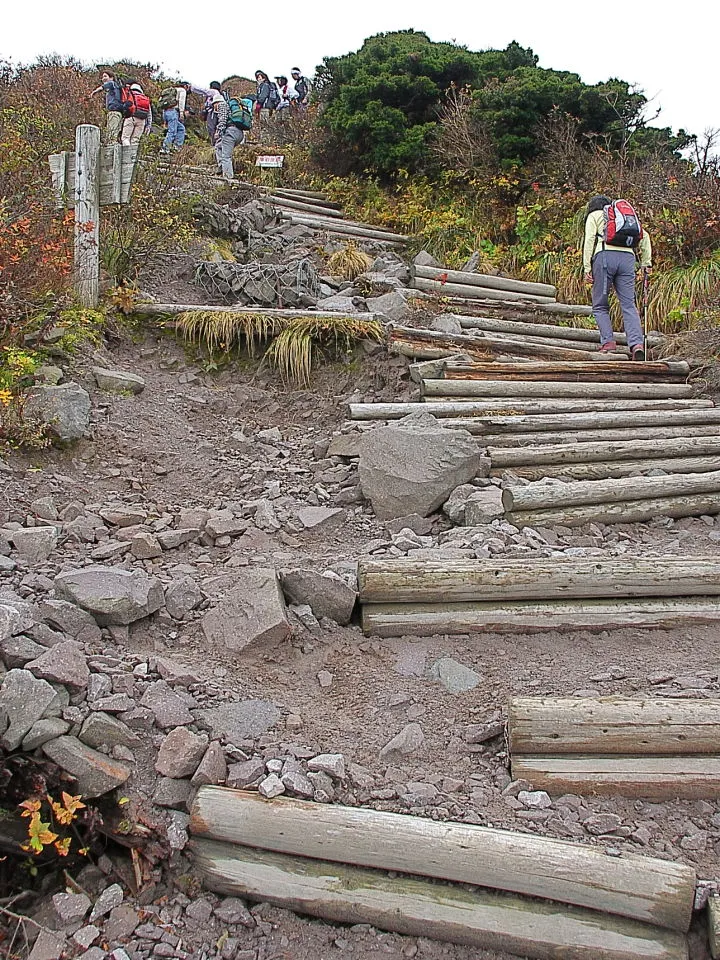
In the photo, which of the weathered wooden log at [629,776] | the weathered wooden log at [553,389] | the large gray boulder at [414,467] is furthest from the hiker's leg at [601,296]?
the weathered wooden log at [629,776]

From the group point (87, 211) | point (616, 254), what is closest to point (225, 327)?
point (87, 211)

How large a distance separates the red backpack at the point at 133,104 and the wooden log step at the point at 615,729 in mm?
13425

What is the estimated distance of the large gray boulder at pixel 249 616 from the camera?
4156mm

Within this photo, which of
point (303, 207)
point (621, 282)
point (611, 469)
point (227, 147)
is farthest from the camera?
point (227, 147)

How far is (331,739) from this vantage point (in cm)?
366

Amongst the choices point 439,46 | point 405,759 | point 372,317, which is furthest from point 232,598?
point 439,46

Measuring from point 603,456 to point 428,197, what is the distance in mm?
8783

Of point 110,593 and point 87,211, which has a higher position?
point 87,211

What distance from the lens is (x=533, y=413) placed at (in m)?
7.42

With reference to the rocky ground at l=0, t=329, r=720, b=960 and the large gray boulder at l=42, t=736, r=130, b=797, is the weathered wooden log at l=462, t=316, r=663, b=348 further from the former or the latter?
the large gray boulder at l=42, t=736, r=130, b=797

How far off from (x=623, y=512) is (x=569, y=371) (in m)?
2.86

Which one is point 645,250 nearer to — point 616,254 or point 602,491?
point 616,254

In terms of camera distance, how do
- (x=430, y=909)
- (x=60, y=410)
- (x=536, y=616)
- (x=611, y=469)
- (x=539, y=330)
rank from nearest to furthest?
(x=430, y=909) < (x=536, y=616) < (x=60, y=410) < (x=611, y=469) < (x=539, y=330)

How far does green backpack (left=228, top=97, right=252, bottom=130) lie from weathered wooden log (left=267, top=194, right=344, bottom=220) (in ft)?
4.84
